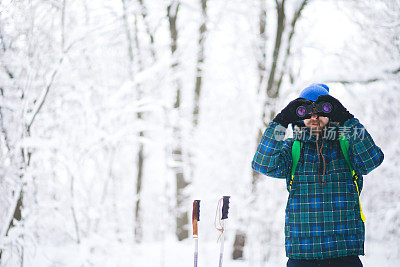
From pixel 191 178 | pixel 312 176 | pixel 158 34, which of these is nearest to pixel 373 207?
pixel 191 178

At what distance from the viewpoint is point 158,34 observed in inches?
274

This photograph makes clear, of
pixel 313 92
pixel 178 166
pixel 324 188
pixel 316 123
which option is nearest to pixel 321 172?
pixel 324 188

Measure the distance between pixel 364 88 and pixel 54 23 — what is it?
4730 mm

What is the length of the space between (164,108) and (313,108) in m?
3.37

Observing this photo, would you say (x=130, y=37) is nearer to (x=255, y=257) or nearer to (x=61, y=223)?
(x=61, y=223)

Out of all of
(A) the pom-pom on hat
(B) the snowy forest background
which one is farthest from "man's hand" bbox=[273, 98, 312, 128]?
(B) the snowy forest background

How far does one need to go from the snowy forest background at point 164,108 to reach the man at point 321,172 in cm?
256

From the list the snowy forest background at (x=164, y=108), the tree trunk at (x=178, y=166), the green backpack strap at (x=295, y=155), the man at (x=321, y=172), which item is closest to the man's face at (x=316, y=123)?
the man at (x=321, y=172)

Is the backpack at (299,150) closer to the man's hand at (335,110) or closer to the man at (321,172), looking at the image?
the man at (321,172)

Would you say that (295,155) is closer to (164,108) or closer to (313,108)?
(313,108)

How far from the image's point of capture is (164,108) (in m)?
4.99

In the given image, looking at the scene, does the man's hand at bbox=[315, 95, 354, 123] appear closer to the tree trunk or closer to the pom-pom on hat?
the pom-pom on hat

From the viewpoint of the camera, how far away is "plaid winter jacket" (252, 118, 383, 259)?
68.8 inches

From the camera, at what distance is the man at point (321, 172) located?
5.74 feet
